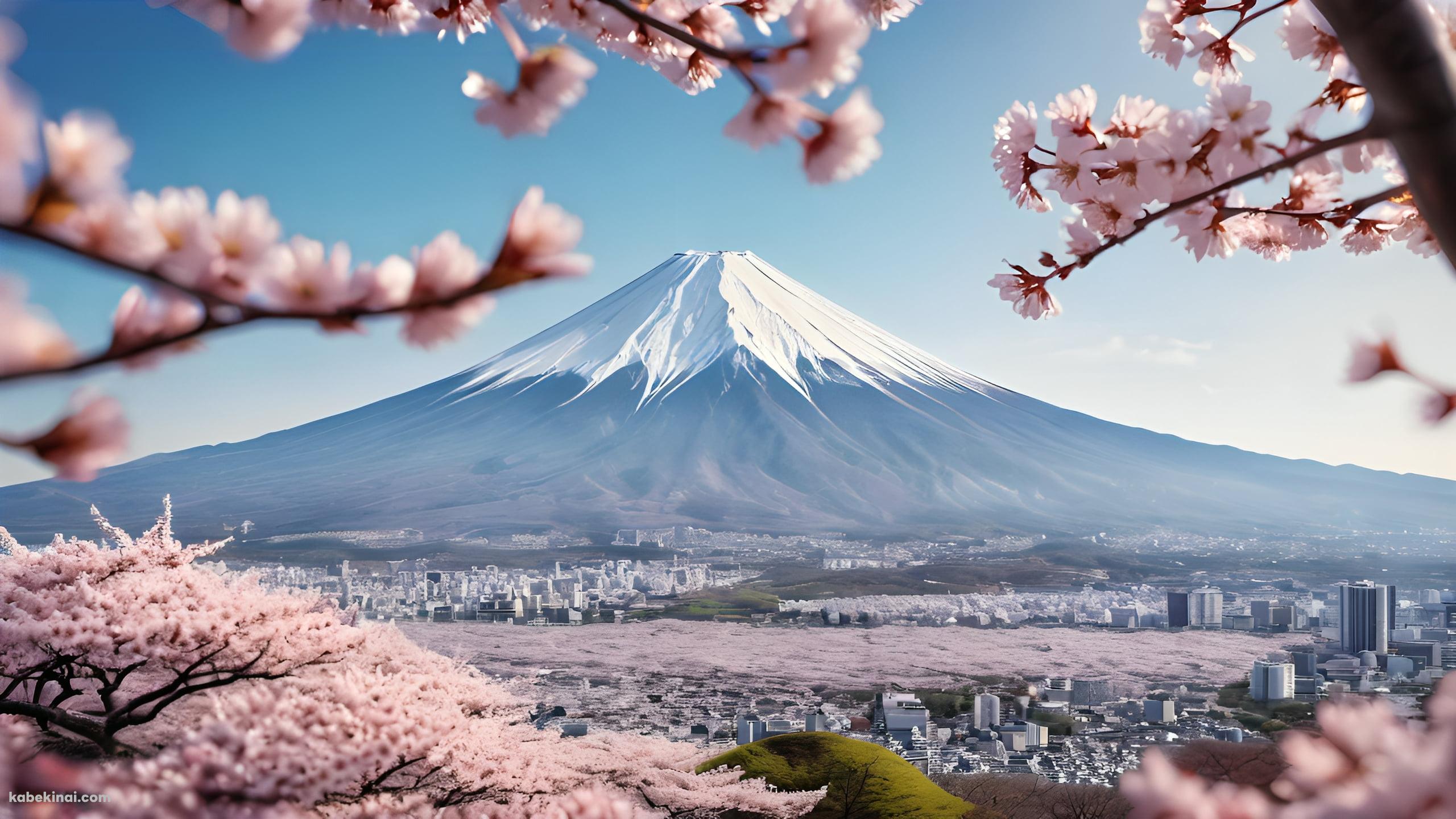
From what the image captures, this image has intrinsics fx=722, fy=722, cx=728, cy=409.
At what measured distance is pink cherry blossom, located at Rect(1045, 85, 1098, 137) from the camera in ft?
3.77

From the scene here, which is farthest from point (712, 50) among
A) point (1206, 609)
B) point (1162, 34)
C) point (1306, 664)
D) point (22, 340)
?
point (1206, 609)

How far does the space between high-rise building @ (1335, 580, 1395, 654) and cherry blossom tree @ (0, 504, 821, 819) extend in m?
12.9

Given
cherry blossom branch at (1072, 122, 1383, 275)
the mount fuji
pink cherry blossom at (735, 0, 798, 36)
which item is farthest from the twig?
the mount fuji

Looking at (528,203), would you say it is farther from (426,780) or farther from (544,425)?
(544,425)

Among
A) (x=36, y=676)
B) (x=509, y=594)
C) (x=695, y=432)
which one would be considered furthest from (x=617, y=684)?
(x=695, y=432)

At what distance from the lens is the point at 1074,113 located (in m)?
1.16

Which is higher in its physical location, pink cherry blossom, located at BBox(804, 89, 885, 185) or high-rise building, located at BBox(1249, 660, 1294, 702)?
pink cherry blossom, located at BBox(804, 89, 885, 185)

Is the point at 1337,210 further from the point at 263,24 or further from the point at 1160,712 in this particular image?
the point at 1160,712

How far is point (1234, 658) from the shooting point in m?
12.6

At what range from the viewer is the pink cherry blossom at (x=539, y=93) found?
0.63 metres

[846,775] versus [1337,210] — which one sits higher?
[1337,210]

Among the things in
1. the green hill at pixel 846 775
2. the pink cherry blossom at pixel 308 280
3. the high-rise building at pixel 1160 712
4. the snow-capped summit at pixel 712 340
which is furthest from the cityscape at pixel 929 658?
the snow-capped summit at pixel 712 340

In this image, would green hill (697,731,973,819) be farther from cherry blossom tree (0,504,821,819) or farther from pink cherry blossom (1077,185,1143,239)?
pink cherry blossom (1077,185,1143,239)

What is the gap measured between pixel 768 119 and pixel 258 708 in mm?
1681
